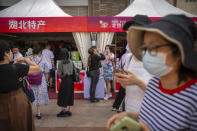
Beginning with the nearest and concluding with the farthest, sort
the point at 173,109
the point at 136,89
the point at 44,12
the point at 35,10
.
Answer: the point at 173,109
the point at 136,89
the point at 44,12
the point at 35,10

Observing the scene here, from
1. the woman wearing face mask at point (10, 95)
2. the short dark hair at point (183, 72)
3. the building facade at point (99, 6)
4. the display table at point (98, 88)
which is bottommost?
the display table at point (98, 88)

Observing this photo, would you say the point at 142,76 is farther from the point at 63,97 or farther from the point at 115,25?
the point at 115,25

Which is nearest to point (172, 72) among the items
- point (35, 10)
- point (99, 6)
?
point (35, 10)

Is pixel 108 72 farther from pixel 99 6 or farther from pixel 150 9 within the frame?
pixel 99 6

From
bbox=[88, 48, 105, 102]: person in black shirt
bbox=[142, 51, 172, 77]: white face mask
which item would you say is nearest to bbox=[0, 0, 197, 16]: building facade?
bbox=[88, 48, 105, 102]: person in black shirt

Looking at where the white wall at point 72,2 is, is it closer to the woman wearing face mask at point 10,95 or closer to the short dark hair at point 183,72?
the woman wearing face mask at point 10,95

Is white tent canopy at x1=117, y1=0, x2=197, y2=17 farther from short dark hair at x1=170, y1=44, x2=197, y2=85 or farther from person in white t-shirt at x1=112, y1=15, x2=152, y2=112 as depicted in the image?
short dark hair at x1=170, y1=44, x2=197, y2=85

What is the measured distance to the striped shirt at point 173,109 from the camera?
880mm

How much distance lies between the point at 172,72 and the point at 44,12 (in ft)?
24.2

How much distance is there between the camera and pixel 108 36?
22.4ft

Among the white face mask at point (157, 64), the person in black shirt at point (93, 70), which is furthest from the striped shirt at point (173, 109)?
the person in black shirt at point (93, 70)

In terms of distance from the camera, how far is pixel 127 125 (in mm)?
958

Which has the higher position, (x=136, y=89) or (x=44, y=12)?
(x=44, y=12)

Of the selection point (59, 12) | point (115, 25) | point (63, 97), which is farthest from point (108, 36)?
point (63, 97)
